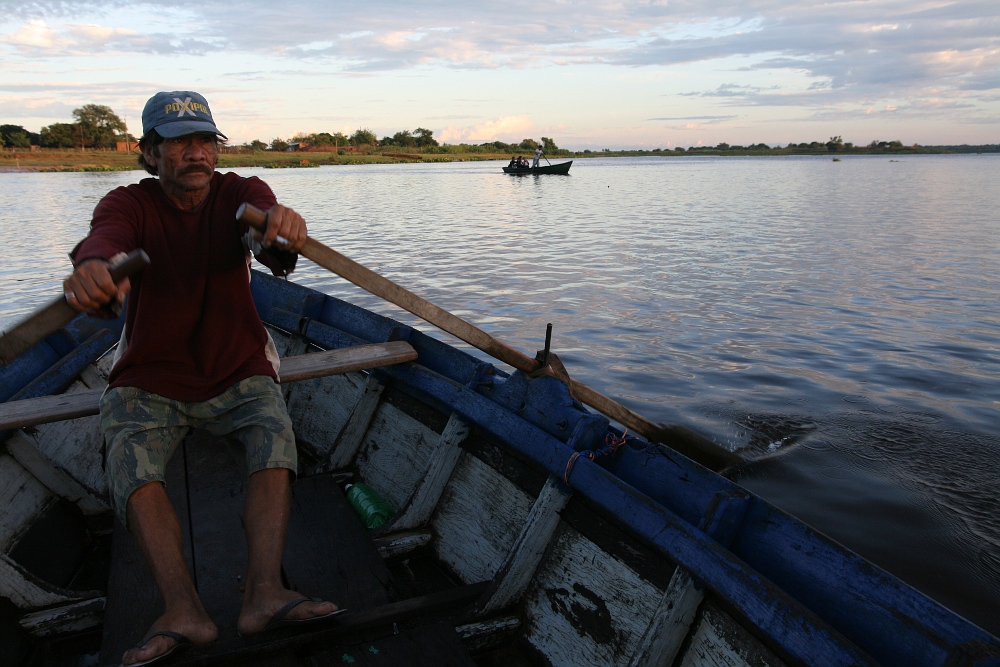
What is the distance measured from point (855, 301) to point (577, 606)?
999 cm

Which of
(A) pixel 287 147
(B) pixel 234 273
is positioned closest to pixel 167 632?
(B) pixel 234 273

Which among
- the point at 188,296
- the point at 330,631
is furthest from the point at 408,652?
the point at 188,296

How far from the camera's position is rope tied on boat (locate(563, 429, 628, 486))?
8.64 ft

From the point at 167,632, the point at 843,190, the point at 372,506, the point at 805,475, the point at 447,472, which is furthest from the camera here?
the point at 843,190

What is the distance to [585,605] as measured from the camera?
2.56 meters

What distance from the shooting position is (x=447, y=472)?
3.39 meters

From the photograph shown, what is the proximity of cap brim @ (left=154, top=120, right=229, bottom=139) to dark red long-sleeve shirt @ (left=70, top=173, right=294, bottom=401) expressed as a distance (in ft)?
0.91

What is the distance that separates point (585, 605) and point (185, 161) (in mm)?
2355

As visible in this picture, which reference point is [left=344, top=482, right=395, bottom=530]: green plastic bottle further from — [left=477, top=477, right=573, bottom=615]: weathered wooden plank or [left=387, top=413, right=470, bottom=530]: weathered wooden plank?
[left=477, top=477, right=573, bottom=615]: weathered wooden plank

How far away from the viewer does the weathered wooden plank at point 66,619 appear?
2.73 meters

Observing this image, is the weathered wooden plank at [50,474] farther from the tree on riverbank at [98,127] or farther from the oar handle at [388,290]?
the tree on riverbank at [98,127]

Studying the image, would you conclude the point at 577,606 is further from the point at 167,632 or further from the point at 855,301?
the point at 855,301

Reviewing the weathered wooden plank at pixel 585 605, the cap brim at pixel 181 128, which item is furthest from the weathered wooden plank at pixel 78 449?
the weathered wooden plank at pixel 585 605

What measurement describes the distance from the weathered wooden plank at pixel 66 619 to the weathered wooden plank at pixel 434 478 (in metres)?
1.29
